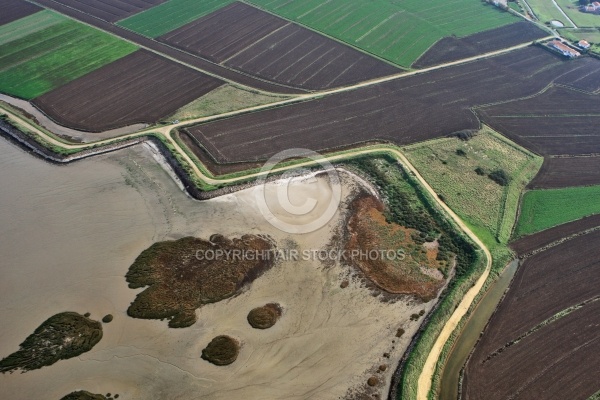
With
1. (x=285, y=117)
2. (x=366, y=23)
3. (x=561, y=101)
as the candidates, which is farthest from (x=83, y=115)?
(x=561, y=101)

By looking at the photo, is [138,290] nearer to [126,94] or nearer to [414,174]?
[414,174]

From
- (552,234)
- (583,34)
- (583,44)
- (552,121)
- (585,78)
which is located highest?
(583,34)

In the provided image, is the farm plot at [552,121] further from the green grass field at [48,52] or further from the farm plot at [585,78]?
the green grass field at [48,52]

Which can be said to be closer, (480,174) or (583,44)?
(480,174)

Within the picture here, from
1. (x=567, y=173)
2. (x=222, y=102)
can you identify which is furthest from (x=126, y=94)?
(x=567, y=173)

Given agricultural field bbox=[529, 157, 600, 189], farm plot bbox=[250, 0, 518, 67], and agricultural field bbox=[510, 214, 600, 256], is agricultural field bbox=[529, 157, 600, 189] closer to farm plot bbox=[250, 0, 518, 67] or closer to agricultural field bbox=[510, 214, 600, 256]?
agricultural field bbox=[510, 214, 600, 256]

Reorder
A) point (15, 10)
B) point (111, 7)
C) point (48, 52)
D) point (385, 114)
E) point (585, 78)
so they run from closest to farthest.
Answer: point (385, 114) → point (48, 52) → point (585, 78) → point (15, 10) → point (111, 7)

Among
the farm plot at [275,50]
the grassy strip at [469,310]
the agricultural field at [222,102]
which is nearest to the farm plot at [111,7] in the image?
the farm plot at [275,50]
